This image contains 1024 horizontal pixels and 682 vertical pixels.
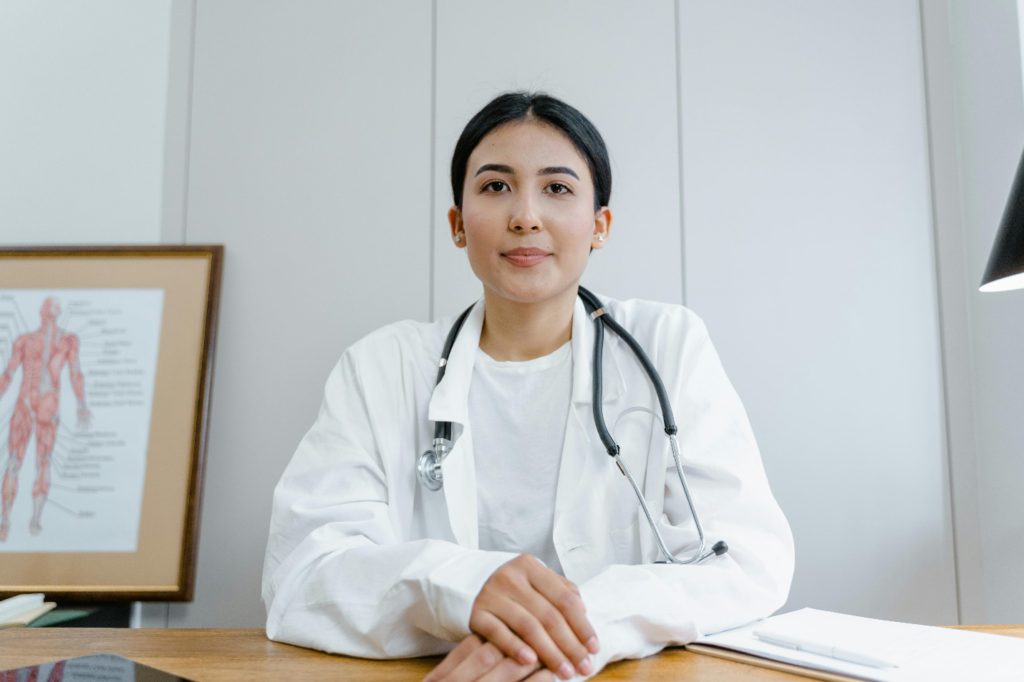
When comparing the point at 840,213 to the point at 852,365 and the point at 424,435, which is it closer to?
the point at 852,365

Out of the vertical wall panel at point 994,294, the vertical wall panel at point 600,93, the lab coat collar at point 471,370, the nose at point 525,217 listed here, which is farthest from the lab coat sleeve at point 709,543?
the vertical wall panel at point 994,294

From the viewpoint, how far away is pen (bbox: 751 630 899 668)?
2.41ft

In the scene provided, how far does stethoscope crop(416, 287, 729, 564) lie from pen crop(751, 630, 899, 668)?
137 mm

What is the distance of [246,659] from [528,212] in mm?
801

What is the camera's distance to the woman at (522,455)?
91cm

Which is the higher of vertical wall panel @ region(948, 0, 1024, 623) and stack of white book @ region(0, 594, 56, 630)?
vertical wall panel @ region(948, 0, 1024, 623)

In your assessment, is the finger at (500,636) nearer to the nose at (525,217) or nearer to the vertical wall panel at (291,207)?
the nose at (525,217)

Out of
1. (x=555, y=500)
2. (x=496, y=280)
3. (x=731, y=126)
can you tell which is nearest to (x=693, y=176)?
(x=731, y=126)

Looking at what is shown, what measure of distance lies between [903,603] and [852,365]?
55 centimetres

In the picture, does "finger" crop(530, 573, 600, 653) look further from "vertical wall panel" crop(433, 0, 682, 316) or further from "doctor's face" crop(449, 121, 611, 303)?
"vertical wall panel" crop(433, 0, 682, 316)

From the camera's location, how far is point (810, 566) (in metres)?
1.68

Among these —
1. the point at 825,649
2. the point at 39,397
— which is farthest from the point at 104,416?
the point at 825,649

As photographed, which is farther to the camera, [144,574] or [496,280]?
[144,574]

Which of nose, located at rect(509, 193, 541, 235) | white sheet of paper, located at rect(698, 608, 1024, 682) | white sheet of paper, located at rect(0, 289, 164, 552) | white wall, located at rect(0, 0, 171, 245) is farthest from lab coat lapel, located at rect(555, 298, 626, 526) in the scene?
white wall, located at rect(0, 0, 171, 245)
